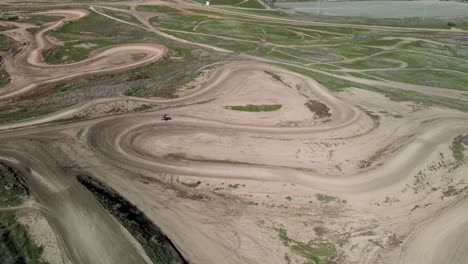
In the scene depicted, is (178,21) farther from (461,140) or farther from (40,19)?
(461,140)

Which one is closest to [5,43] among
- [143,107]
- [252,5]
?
[143,107]

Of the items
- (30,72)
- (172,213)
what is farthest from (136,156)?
(30,72)

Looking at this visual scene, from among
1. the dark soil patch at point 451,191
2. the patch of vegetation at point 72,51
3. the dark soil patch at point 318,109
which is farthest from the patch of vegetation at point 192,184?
the patch of vegetation at point 72,51

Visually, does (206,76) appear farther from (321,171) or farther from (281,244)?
(281,244)

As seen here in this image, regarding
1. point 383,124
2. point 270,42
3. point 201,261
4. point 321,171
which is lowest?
point 201,261

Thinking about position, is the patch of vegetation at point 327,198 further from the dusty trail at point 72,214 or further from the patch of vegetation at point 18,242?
the patch of vegetation at point 18,242

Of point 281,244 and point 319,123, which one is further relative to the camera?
point 319,123

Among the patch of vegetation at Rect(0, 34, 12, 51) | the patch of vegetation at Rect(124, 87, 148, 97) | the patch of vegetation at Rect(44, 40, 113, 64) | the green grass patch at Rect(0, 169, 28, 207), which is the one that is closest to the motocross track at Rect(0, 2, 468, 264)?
the green grass patch at Rect(0, 169, 28, 207)
